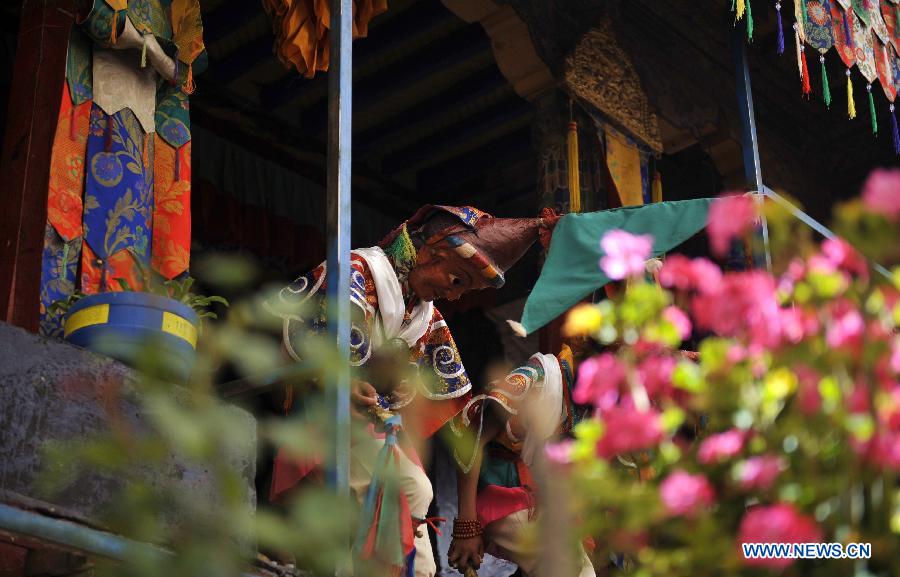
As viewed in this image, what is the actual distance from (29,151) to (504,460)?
2217 mm

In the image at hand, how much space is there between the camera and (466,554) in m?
4.86

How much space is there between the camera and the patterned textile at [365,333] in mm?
4461

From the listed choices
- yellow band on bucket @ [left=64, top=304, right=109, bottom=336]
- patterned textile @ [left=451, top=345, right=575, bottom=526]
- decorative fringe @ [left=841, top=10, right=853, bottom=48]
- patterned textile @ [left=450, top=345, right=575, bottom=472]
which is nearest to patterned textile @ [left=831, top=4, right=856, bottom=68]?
decorative fringe @ [left=841, top=10, right=853, bottom=48]

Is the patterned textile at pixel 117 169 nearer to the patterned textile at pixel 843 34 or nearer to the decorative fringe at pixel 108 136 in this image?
the decorative fringe at pixel 108 136

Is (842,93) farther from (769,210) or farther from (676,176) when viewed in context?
(769,210)

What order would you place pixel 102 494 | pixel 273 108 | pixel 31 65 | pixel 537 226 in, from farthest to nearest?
pixel 273 108 < pixel 537 226 < pixel 31 65 < pixel 102 494

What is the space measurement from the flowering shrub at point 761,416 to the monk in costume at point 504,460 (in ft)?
10.3

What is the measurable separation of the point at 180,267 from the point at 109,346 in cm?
108

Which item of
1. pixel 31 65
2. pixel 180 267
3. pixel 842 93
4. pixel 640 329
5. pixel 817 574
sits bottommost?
pixel 817 574

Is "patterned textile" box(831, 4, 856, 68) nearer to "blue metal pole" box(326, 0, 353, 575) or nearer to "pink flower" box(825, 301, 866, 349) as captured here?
"blue metal pole" box(326, 0, 353, 575)

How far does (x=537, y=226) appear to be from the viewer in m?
5.36

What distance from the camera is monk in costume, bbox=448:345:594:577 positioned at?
16.1ft

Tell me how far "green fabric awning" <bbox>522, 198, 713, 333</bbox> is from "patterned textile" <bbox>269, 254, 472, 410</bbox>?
1.27ft

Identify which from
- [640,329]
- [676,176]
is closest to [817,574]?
[640,329]
